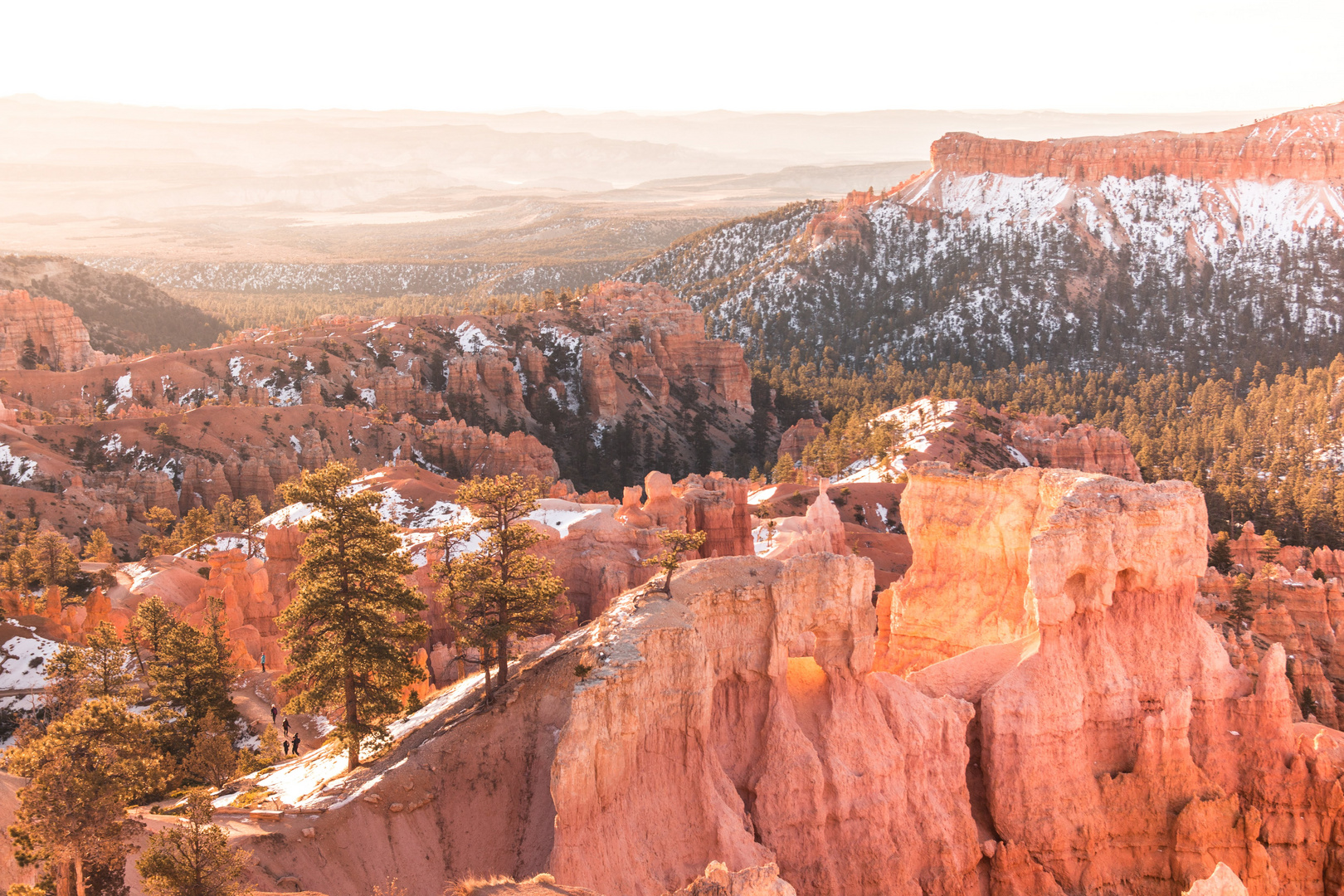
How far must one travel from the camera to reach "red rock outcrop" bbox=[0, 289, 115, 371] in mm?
106625

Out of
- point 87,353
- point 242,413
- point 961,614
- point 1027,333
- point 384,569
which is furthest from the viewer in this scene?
point 1027,333

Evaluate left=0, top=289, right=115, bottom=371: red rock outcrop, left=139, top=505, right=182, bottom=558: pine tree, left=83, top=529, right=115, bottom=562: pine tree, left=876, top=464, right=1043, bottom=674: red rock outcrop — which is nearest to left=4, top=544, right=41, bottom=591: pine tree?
left=83, top=529, right=115, bottom=562: pine tree

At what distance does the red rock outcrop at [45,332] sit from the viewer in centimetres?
10662

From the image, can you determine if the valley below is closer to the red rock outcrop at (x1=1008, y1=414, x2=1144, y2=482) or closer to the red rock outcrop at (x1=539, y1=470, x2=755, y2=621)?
the red rock outcrop at (x1=539, y1=470, x2=755, y2=621)

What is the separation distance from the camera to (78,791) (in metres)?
18.3

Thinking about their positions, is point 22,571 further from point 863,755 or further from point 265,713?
point 863,755

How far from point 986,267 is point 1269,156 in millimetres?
57544

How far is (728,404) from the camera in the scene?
414 feet

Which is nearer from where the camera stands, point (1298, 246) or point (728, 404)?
point (728, 404)

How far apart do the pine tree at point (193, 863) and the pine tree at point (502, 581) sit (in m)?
7.51

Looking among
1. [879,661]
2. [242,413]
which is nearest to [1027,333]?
[242,413]

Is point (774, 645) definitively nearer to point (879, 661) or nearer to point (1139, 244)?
→ point (879, 661)

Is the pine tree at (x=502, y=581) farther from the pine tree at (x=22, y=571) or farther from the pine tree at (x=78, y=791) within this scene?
the pine tree at (x=22, y=571)

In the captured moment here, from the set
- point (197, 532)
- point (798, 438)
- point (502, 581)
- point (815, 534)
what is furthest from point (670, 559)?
point (798, 438)
